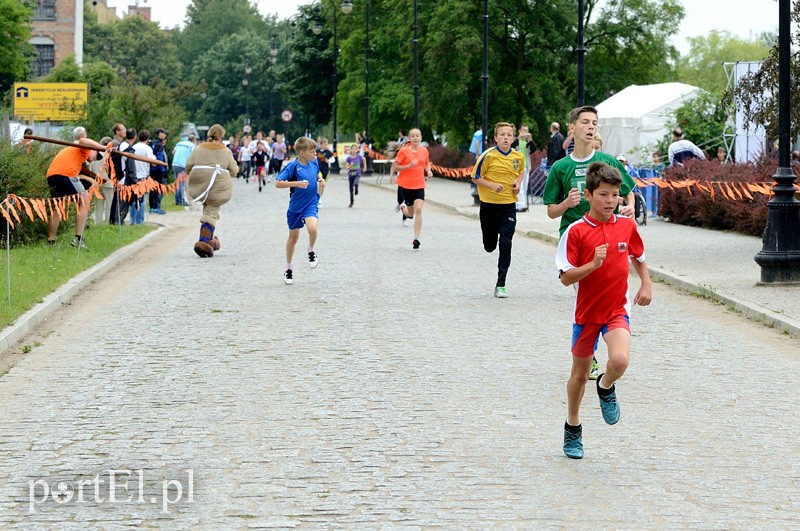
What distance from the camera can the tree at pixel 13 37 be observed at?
224ft

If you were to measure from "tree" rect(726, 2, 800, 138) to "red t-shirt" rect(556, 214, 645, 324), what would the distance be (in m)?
12.7

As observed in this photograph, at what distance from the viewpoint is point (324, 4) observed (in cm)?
8350

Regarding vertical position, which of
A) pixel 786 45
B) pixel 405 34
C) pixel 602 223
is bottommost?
pixel 602 223

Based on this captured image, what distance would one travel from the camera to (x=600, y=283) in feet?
23.3

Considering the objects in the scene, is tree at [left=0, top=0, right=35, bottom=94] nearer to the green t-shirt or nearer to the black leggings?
the black leggings

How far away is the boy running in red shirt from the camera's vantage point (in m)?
6.95

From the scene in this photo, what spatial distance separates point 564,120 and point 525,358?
4594 centimetres

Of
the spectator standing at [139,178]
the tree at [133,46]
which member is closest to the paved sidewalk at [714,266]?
the spectator standing at [139,178]

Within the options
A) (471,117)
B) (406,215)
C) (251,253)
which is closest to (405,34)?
(471,117)

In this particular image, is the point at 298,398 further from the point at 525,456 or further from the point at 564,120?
the point at 564,120

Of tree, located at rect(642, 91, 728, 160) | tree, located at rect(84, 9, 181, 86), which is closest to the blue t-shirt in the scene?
tree, located at rect(642, 91, 728, 160)

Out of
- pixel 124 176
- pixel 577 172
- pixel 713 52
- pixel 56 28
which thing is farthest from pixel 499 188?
pixel 713 52

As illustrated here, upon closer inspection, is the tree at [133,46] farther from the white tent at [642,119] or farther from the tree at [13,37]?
the white tent at [642,119]

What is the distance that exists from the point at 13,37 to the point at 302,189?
189 feet
